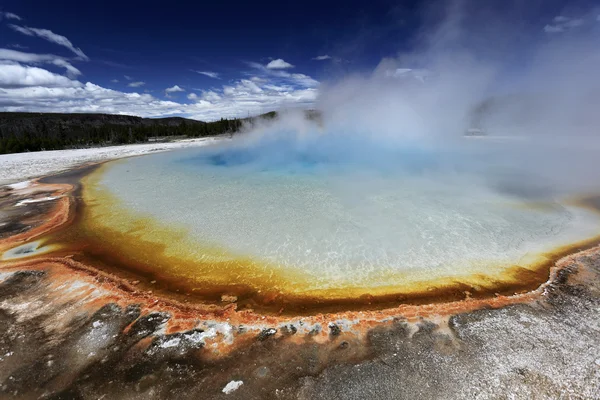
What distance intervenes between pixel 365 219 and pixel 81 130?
10762cm

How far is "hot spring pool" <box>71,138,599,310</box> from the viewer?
5176mm

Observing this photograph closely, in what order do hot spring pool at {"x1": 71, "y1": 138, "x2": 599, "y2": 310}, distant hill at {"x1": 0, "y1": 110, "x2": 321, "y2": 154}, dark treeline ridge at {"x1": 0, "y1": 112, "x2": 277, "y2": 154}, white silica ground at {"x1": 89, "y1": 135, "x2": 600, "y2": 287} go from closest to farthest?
1. hot spring pool at {"x1": 71, "y1": 138, "x2": 599, "y2": 310}
2. white silica ground at {"x1": 89, "y1": 135, "x2": 600, "y2": 287}
3. distant hill at {"x1": 0, "y1": 110, "x2": 321, "y2": 154}
4. dark treeline ridge at {"x1": 0, "y1": 112, "x2": 277, "y2": 154}

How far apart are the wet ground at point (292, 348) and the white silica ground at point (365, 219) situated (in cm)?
134

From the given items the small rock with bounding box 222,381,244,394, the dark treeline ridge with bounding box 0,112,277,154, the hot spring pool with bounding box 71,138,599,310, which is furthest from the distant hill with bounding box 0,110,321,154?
the small rock with bounding box 222,381,244,394

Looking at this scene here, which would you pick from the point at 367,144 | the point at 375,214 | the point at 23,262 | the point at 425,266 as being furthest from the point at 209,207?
the point at 367,144

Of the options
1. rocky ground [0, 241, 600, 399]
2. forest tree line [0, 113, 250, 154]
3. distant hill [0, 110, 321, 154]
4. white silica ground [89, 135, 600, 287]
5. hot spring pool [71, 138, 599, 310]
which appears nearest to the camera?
rocky ground [0, 241, 600, 399]

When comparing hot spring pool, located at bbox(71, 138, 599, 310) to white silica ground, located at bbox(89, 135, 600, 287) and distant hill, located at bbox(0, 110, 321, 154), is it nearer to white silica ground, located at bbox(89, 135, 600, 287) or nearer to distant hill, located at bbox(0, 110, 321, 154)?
white silica ground, located at bbox(89, 135, 600, 287)

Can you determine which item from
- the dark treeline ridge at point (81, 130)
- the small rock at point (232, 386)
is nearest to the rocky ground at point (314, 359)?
the small rock at point (232, 386)

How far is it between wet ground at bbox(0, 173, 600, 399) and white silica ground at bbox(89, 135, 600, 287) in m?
1.34

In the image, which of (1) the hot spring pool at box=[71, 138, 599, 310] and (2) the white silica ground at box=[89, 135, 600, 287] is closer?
(1) the hot spring pool at box=[71, 138, 599, 310]

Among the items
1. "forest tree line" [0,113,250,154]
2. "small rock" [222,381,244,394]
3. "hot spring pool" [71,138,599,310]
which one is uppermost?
"forest tree line" [0,113,250,154]

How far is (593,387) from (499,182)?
1061 centimetres

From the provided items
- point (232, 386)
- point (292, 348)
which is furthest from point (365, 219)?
point (232, 386)

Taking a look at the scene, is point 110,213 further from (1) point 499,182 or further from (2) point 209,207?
(1) point 499,182
